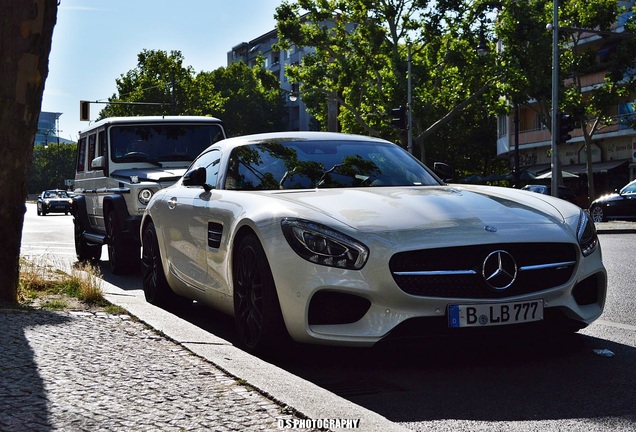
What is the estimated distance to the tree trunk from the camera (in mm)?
7828

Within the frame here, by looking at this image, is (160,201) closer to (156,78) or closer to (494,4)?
(494,4)

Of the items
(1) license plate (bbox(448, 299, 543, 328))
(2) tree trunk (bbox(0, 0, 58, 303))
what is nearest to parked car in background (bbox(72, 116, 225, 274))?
(2) tree trunk (bbox(0, 0, 58, 303))

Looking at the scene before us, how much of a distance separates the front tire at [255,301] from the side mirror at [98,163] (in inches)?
284

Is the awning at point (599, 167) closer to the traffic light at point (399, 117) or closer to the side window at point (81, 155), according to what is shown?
the traffic light at point (399, 117)

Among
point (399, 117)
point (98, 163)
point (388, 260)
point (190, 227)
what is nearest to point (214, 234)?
point (190, 227)

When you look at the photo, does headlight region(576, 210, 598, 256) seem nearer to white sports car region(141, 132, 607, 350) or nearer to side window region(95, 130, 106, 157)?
white sports car region(141, 132, 607, 350)

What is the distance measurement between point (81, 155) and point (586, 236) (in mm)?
10599

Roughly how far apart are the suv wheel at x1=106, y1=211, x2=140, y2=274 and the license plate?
25.0 feet

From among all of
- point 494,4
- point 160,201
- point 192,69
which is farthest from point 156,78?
point 160,201

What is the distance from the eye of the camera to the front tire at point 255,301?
18.9 feet

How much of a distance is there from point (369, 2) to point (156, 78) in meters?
42.6

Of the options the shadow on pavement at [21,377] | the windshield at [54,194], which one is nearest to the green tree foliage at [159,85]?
the windshield at [54,194]

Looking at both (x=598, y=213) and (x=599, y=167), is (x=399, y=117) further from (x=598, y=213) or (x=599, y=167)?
(x=599, y=167)

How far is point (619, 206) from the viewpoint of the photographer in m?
30.8
